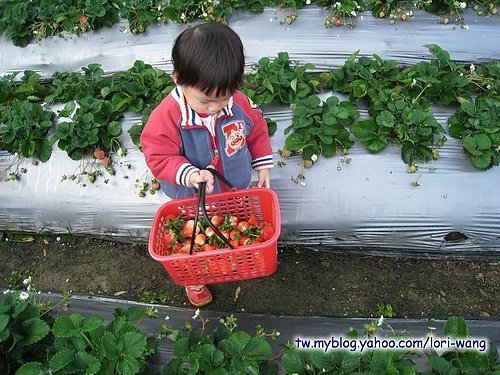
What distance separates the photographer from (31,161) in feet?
10.2

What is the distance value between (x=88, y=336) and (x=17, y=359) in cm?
29

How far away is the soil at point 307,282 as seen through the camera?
9.00ft

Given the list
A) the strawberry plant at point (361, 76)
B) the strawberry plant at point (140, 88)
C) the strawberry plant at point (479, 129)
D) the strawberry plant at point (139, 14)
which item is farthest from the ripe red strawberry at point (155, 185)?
the strawberry plant at point (479, 129)

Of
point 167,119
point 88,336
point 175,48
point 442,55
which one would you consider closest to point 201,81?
point 175,48

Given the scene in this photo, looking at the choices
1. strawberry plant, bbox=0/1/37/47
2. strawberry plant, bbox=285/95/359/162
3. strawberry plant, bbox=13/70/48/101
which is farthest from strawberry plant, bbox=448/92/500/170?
strawberry plant, bbox=0/1/37/47

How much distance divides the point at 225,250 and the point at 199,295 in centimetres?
73

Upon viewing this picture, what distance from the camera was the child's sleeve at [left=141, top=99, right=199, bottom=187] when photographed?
2.10 m

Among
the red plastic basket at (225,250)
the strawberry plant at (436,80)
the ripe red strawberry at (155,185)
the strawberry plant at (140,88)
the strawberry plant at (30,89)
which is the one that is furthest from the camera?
the strawberry plant at (30,89)

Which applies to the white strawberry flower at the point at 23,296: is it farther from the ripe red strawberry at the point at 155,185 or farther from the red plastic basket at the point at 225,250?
the ripe red strawberry at the point at 155,185

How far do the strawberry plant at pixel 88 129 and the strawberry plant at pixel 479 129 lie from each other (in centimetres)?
199

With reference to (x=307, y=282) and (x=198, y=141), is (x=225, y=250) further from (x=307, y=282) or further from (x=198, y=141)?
(x=307, y=282)

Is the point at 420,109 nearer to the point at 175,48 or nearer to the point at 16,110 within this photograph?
the point at 175,48

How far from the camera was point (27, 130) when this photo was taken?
306 cm

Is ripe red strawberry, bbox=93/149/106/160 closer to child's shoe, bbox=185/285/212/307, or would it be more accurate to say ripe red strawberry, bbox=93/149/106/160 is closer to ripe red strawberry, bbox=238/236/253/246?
child's shoe, bbox=185/285/212/307
